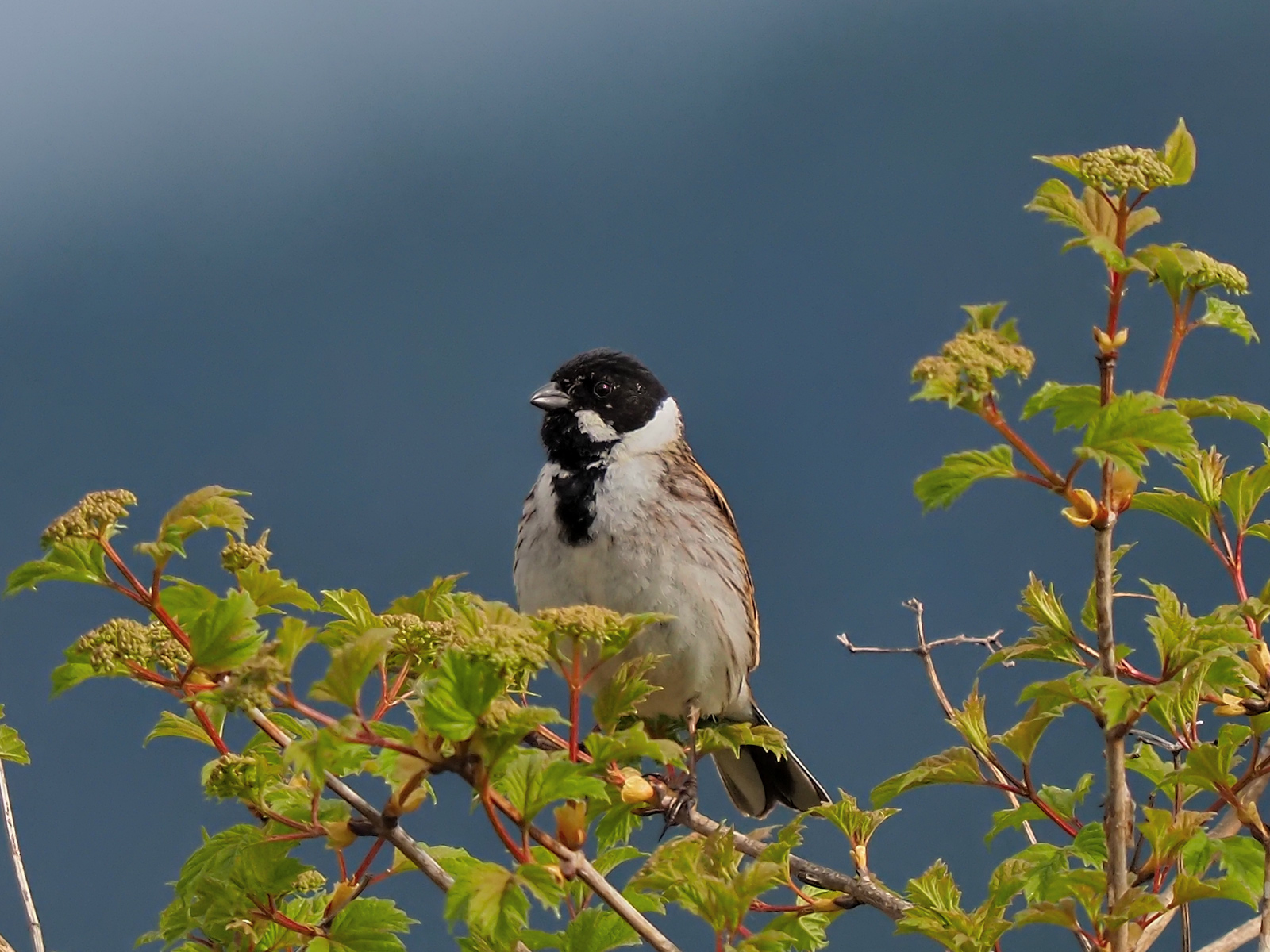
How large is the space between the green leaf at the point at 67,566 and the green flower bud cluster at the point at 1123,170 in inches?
47.7

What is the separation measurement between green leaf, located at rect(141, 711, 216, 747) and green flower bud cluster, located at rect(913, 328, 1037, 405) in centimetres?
113

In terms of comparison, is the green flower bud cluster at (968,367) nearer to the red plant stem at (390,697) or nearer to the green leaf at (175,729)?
the red plant stem at (390,697)

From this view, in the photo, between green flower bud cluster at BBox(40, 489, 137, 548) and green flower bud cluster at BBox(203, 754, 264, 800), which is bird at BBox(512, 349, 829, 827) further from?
green flower bud cluster at BBox(40, 489, 137, 548)

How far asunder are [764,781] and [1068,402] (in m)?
2.63

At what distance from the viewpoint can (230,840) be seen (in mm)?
1954

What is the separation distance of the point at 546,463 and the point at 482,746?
2311 mm

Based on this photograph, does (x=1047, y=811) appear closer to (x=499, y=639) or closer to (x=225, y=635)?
(x=499, y=639)

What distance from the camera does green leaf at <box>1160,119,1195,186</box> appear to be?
5.32ft

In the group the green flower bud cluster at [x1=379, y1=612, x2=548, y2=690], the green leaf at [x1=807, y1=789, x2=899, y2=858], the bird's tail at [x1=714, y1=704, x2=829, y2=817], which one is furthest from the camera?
the bird's tail at [x1=714, y1=704, x2=829, y2=817]

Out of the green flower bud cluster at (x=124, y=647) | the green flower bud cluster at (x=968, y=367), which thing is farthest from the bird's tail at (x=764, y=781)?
the green flower bud cluster at (x=968, y=367)

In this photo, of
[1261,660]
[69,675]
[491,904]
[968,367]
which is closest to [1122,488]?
[968,367]

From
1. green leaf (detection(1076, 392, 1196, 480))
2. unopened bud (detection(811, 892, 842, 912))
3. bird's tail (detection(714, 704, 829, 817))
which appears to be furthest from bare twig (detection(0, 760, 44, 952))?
bird's tail (detection(714, 704, 829, 817))

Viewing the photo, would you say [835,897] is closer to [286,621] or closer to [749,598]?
[286,621]

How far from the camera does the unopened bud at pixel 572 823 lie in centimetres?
170
